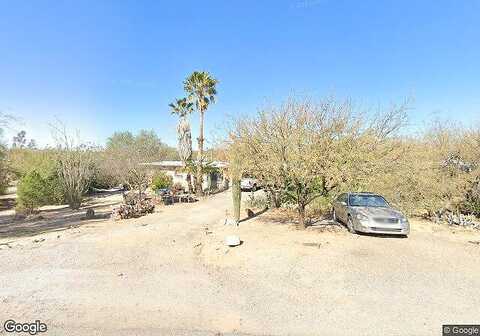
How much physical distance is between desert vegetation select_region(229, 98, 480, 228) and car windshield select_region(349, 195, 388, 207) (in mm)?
526

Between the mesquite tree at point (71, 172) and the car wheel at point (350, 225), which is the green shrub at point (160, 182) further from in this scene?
the car wheel at point (350, 225)

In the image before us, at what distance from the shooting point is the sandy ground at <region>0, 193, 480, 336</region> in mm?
4625

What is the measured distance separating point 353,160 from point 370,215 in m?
2.17

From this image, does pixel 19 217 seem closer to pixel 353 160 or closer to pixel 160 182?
pixel 160 182

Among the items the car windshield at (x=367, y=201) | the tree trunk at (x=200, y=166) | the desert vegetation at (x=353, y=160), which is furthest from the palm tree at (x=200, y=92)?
the car windshield at (x=367, y=201)

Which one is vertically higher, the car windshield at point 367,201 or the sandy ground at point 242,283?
the car windshield at point 367,201

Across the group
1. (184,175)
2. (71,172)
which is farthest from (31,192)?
(184,175)

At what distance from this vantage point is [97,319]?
15.4 feet

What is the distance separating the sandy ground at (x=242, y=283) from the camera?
4.62m

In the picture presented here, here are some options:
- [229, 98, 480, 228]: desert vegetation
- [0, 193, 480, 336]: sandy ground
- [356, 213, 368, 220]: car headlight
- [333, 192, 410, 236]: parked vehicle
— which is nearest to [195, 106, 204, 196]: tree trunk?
[229, 98, 480, 228]: desert vegetation

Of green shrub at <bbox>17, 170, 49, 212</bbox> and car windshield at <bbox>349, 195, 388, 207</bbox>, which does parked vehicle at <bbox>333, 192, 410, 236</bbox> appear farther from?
green shrub at <bbox>17, 170, 49, 212</bbox>

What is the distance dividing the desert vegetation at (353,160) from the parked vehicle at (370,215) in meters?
0.68

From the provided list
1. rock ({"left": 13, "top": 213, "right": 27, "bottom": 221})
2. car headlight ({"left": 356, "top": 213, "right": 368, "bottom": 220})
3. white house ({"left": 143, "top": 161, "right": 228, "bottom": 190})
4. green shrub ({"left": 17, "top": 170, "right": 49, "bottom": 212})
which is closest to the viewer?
car headlight ({"left": 356, "top": 213, "right": 368, "bottom": 220})

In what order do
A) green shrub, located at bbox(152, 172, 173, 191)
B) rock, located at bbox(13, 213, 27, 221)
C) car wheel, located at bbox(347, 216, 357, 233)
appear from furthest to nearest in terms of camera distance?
green shrub, located at bbox(152, 172, 173, 191)
rock, located at bbox(13, 213, 27, 221)
car wheel, located at bbox(347, 216, 357, 233)
